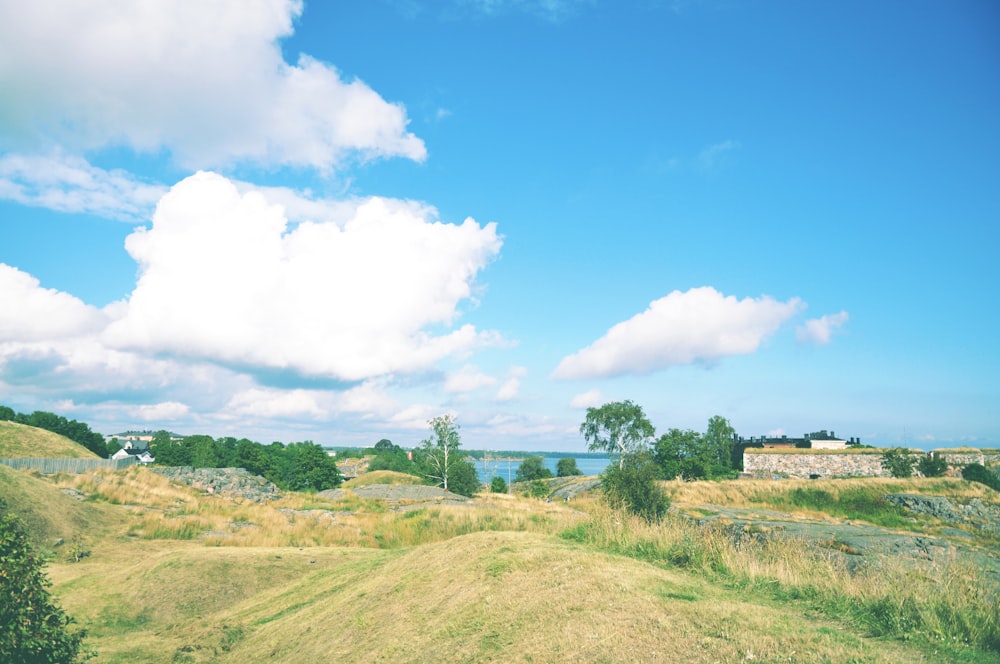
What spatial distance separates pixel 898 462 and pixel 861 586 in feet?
241

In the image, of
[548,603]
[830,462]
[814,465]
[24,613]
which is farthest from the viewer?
[814,465]

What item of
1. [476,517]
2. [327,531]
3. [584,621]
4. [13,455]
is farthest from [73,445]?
[584,621]

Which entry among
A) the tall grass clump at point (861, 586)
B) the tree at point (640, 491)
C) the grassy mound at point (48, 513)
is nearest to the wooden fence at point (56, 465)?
the grassy mound at point (48, 513)

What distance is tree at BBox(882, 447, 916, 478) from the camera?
2549 inches

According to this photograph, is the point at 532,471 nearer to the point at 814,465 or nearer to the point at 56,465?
the point at 814,465

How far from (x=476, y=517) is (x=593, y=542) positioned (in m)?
14.1

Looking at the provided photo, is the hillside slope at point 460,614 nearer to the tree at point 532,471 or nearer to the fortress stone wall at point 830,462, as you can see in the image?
the fortress stone wall at point 830,462

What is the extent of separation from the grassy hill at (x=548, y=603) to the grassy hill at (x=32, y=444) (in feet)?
150

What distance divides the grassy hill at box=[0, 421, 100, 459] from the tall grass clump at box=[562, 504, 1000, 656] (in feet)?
201

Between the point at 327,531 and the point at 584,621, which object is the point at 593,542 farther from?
the point at 327,531

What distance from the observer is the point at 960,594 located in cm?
677

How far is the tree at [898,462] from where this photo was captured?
6475 cm

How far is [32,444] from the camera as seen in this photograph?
5559 centimetres

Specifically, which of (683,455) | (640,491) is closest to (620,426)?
(683,455)
